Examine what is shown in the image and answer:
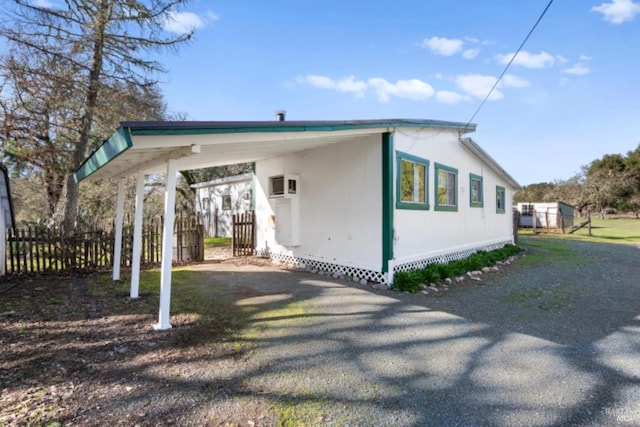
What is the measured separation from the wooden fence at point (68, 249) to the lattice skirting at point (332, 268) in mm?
3136

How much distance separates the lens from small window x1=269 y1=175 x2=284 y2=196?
829 centimetres

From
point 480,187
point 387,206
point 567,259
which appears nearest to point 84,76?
point 387,206

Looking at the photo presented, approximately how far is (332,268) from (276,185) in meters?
2.72

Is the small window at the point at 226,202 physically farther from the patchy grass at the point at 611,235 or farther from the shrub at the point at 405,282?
the patchy grass at the point at 611,235

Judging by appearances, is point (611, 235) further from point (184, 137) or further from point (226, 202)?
point (184, 137)

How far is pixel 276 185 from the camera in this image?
28.0ft

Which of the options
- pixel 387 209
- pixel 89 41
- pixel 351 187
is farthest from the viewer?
pixel 89 41

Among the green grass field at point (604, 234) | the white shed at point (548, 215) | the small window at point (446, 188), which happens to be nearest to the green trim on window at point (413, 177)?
the small window at point (446, 188)

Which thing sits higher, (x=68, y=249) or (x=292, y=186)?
(x=292, y=186)

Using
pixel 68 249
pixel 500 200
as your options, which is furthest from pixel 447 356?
pixel 500 200

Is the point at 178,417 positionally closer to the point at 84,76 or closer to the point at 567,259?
the point at 84,76

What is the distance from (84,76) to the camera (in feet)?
30.3

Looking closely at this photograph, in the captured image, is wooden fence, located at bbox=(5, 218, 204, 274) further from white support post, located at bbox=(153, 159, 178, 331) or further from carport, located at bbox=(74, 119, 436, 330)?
white support post, located at bbox=(153, 159, 178, 331)

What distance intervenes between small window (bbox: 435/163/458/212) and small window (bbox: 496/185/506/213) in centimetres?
457
